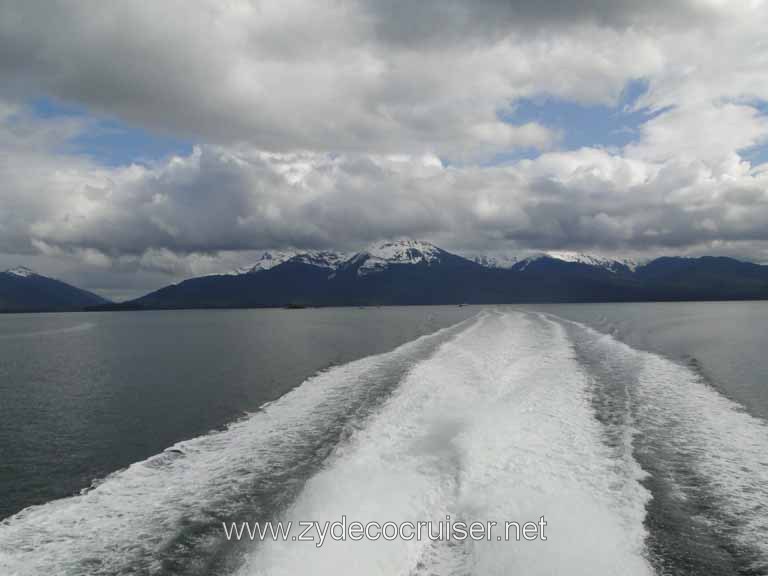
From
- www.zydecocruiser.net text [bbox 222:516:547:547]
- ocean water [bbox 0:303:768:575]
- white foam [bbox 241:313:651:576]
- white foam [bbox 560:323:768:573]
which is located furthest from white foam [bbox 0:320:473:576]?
white foam [bbox 560:323:768:573]

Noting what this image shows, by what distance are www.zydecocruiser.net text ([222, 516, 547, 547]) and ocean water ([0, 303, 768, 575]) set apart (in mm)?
184

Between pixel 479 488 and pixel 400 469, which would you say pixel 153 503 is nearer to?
pixel 400 469

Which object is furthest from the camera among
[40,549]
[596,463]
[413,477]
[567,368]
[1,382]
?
[1,382]

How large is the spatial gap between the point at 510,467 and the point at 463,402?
762cm

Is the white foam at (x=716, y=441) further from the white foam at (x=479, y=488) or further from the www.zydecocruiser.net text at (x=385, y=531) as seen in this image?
the www.zydecocruiser.net text at (x=385, y=531)

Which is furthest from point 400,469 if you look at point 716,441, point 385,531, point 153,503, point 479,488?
point 716,441

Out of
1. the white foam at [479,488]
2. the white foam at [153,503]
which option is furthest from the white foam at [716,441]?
the white foam at [153,503]

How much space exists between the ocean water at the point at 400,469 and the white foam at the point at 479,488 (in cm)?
5

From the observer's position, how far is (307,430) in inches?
673

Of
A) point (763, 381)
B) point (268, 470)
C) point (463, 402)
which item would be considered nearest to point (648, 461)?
point (463, 402)

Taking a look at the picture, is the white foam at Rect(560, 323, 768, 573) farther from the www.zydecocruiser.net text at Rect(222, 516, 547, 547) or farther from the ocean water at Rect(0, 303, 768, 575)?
the www.zydecocruiser.net text at Rect(222, 516, 547, 547)

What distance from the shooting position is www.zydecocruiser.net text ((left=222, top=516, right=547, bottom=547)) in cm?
952

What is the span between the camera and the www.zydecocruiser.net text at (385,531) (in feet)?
31.2

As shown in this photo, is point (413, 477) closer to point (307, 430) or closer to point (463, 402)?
point (307, 430)
